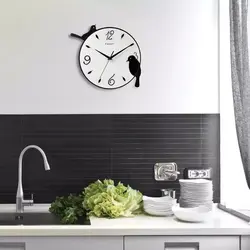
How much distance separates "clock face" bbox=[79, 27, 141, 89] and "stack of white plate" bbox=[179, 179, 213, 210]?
791 mm

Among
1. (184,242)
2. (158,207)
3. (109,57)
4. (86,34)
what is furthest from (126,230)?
(86,34)

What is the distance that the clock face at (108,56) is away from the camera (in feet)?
10.1

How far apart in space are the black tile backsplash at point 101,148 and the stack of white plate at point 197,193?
10.7 inches

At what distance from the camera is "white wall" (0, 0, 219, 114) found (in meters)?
3.07

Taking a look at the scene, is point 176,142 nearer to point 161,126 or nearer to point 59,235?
point 161,126

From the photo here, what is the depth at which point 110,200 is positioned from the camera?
2678mm

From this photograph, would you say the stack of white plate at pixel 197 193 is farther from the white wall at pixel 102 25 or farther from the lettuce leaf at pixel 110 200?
the white wall at pixel 102 25

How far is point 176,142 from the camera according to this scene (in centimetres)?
312

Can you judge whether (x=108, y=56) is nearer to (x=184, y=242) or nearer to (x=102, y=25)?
(x=102, y=25)

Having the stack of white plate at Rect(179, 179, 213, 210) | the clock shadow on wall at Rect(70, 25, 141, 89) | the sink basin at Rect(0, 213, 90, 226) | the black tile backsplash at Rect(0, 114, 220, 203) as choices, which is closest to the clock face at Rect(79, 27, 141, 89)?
the clock shadow on wall at Rect(70, 25, 141, 89)

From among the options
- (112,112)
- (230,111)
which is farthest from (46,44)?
(230,111)

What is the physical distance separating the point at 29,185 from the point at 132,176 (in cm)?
67

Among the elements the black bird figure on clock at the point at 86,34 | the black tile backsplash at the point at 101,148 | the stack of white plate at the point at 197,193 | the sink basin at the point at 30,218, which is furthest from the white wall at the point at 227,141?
the sink basin at the point at 30,218

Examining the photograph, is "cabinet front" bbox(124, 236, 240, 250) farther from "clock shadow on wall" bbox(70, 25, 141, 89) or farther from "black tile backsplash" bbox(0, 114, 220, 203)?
"clock shadow on wall" bbox(70, 25, 141, 89)
